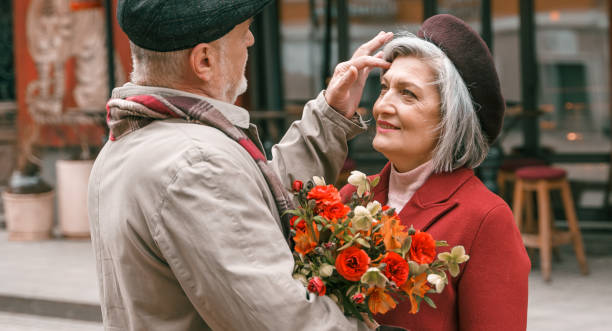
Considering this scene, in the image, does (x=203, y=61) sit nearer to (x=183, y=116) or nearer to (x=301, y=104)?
(x=183, y=116)

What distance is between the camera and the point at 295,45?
352 inches

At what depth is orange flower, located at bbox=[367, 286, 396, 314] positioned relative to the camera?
5.18 feet

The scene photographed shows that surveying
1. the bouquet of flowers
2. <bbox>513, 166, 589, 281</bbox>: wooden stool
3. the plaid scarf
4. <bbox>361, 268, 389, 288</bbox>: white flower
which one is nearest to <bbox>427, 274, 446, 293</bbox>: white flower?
the bouquet of flowers

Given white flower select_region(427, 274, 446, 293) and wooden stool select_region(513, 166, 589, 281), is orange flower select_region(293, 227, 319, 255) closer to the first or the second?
white flower select_region(427, 274, 446, 293)

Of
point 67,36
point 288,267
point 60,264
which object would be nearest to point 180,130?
point 288,267

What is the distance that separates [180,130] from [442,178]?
2.55 ft

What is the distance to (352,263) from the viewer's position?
1551 mm

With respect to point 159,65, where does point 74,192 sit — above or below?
below

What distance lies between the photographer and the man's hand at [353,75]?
2.07 metres

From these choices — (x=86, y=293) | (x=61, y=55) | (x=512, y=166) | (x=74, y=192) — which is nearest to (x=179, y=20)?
(x=86, y=293)

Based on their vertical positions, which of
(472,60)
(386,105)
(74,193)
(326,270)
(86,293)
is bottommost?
(86,293)

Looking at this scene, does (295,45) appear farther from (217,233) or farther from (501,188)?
(217,233)

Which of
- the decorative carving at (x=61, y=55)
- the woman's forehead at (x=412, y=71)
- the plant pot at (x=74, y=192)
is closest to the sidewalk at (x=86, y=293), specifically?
the plant pot at (x=74, y=192)

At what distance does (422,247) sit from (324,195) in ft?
0.81
